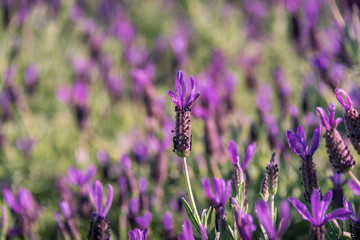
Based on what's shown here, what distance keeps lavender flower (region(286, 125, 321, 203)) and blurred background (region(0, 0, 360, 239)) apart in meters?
0.53

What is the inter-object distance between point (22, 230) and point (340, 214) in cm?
106

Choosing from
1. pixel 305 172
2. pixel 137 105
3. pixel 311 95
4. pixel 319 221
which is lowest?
pixel 319 221

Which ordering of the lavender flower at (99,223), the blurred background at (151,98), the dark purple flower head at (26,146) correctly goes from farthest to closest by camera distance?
1. the dark purple flower head at (26,146)
2. the blurred background at (151,98)
3. the lavender flower at (99,223)

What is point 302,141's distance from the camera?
0.83m

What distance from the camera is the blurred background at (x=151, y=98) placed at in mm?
1668

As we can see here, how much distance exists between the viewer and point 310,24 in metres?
2.49

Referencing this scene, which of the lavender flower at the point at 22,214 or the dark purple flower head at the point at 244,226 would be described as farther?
the lavender flower at the point at 22,214

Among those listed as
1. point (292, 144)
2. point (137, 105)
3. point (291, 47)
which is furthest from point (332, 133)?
point (291, 47)

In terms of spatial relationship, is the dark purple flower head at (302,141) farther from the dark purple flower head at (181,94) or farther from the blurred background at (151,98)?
the blurred background at (151,98)

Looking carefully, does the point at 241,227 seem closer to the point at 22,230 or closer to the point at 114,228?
the point at 22,230

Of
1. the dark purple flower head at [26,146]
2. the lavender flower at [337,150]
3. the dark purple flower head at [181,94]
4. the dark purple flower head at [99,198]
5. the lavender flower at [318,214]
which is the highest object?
the dark purple flower head at [26,146]

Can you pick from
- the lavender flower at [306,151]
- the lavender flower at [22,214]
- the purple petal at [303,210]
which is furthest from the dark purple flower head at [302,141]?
the lavender flower at [22,214]

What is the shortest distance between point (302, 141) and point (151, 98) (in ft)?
3.52

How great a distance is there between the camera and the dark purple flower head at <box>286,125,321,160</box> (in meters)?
0.83
